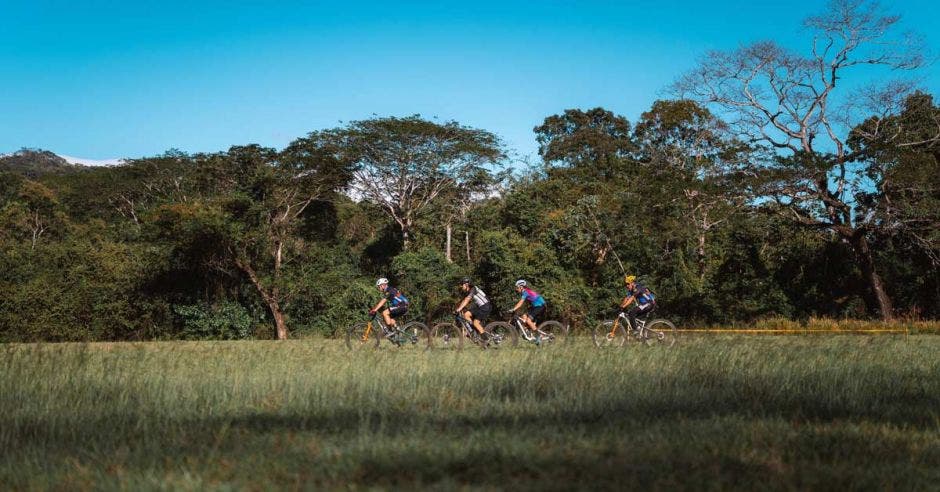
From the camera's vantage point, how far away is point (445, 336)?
16547mm

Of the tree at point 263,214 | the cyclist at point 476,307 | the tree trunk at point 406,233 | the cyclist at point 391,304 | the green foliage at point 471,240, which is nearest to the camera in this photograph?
the cyclist at point 476,307

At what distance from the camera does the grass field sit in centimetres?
469

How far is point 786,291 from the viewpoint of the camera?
30.1 m

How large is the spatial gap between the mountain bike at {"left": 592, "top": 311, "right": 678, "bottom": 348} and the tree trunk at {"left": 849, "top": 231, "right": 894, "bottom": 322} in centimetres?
1301

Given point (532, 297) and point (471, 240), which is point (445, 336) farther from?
point (471, 240)

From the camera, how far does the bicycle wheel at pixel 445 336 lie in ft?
52.8

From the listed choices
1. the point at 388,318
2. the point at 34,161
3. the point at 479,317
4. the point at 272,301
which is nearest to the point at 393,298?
the point at 388,318

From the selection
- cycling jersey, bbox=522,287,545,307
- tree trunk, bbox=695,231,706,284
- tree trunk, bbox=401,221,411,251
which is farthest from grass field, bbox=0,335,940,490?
tree trunk, bbox=401,221,411,251

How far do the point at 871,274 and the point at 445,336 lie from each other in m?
17.3

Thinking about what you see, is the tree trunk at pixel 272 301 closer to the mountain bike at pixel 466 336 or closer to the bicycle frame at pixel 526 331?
the mountain bike at pixel 466 336

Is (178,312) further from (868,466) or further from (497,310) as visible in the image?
(868,466)

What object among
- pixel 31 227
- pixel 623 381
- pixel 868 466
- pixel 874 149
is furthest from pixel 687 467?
pixel 31 227

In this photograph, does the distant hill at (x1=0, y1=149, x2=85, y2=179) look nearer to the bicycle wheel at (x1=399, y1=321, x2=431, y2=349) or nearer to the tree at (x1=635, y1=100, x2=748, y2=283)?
the tree at (x1=635, y1=100, x2=748, y2=283)

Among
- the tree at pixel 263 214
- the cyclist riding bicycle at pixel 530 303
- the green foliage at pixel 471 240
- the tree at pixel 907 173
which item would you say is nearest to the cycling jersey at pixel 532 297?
the cyclist riding bicycle at pixel 530 303
